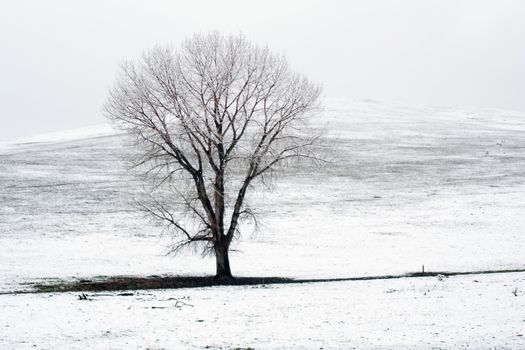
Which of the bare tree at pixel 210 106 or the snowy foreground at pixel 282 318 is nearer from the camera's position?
the snowy foreground at pixel 282 318

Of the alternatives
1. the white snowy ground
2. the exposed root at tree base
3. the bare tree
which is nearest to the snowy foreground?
the white snowy ground

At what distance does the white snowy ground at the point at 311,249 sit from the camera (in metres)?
17.0

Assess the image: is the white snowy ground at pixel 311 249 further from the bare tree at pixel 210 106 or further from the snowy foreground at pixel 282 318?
the bare tree at pixel 210 106

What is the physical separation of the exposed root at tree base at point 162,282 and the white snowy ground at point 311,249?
1.32m

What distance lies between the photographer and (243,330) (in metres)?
17.4

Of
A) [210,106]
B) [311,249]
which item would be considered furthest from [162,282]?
[311,249]

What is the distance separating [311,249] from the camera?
36.0m

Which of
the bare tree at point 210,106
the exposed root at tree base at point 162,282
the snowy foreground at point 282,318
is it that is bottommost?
the snowy foreground at point 282,318

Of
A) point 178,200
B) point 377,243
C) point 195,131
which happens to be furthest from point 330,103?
point 195,131

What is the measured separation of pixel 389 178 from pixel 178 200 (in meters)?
20.1

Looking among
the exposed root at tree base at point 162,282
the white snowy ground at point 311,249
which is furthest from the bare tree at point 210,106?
the white snowy ground at point 311,249

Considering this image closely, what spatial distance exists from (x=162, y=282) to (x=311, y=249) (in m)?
10.9

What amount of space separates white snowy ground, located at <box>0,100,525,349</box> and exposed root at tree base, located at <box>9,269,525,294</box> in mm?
1320

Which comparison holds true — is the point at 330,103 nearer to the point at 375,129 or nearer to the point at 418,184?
the point at 375,129
